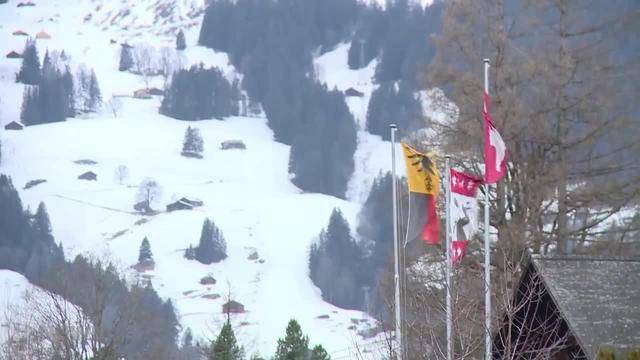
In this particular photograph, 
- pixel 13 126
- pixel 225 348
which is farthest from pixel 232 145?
pixel 225 348

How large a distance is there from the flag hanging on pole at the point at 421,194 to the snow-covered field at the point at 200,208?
5578 centimetres

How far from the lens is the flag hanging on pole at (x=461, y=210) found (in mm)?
15320

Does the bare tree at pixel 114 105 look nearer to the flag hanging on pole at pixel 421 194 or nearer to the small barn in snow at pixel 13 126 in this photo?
the small barn in snow at pixel 13 126

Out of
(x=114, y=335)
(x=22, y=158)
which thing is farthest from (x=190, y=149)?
(x=114, y=335)

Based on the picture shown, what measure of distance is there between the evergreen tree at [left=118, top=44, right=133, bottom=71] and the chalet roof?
180818 millimetres

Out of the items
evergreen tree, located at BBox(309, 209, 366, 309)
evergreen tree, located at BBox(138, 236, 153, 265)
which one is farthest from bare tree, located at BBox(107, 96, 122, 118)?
evergreen tree, located at BBox(138, 236, 153, 265)

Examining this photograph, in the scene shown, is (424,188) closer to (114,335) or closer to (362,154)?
(114,335)

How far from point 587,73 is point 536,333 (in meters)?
10.8

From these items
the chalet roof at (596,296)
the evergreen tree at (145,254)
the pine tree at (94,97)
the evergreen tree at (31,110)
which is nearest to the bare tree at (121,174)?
the evergreen tree at (31,110)

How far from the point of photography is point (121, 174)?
440 ft

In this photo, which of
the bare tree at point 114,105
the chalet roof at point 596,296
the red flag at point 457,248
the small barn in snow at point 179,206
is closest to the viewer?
the red flag at point 457,248

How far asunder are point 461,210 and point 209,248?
308 ft

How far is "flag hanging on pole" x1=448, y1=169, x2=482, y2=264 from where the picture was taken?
603 inches

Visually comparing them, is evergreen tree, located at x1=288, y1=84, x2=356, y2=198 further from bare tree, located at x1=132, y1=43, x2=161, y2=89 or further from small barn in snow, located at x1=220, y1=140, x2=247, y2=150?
bare tree, located at x1=132, y1=43, x2=161, y2=89
